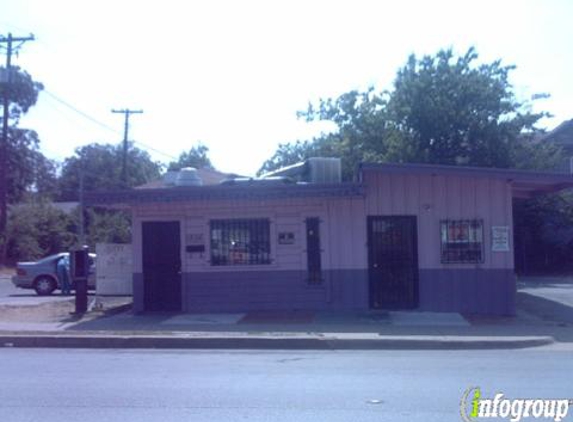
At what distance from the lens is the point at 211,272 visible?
2141 cm

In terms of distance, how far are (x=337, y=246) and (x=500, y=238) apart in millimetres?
3761

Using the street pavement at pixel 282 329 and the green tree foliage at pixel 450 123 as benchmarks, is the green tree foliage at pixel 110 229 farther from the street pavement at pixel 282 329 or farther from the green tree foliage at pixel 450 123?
the street pavement at pixel 282 329

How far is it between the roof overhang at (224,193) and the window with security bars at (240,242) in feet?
3.32

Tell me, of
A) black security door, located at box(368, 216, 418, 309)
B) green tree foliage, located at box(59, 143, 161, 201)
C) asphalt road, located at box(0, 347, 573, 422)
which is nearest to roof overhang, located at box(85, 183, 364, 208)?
black security door, located at box(368, 216, 418, 309)

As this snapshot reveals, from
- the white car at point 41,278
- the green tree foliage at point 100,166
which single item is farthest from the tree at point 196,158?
the white car at point 41,278

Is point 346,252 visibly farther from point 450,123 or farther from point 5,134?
point 5,134

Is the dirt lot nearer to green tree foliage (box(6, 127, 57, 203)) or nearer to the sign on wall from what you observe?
the sign on wall

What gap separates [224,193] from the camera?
800 inches

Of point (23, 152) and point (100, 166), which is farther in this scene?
point (100, 166)

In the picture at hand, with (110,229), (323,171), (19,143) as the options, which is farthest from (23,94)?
(323,171)

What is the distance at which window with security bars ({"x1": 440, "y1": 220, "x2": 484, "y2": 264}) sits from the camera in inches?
826

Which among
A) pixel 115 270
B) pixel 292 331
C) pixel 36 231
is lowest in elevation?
pixel 292 331

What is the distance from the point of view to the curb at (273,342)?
1584 centimetres

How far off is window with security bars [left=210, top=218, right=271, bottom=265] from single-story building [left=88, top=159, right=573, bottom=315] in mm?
24
